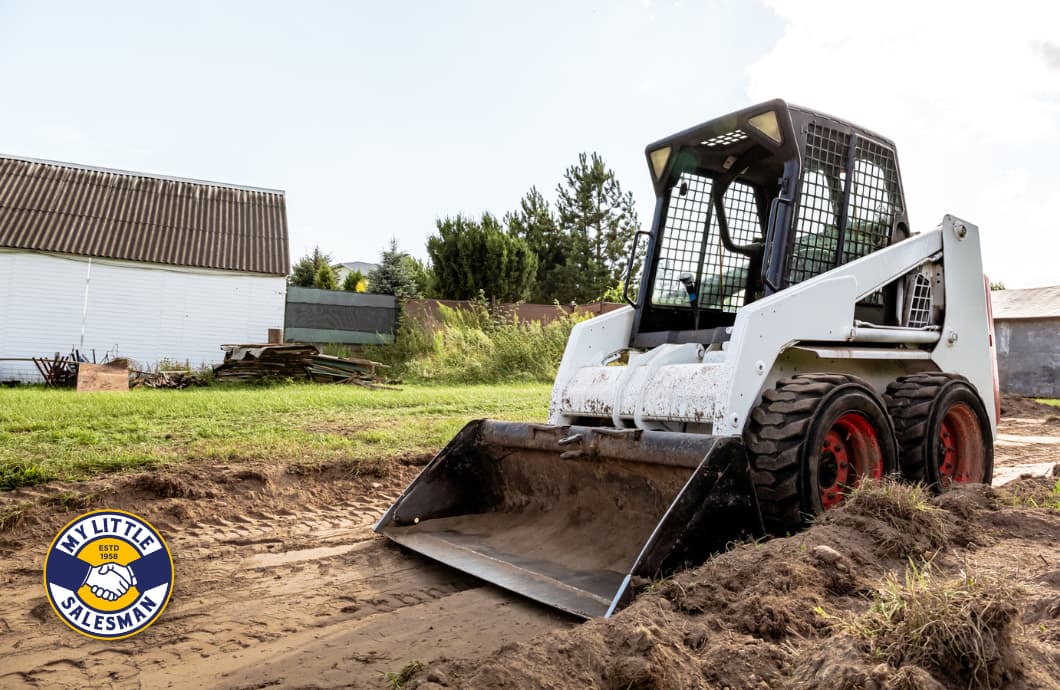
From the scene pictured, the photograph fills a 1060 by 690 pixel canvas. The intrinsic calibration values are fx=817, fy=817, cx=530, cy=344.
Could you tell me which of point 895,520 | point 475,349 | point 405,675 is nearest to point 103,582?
point 405,675

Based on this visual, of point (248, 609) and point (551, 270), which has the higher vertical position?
point (551, 270)

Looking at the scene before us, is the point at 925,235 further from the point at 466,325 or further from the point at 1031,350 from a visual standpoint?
the point at 1031,350

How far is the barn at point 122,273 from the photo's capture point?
19.5 m

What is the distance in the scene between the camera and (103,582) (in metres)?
3.83

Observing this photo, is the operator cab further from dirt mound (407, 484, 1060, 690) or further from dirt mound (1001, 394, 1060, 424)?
dirt mound (1001, 394, 1060, 424)

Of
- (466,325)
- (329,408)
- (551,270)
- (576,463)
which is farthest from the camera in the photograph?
(551,270)

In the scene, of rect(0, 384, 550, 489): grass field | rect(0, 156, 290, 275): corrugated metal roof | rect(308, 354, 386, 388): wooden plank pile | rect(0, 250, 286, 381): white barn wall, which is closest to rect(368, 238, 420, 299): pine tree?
rect(0, 156, 290, 275): corrugated metal roof

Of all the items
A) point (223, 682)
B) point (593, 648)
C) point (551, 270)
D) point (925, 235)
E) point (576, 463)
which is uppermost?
point (551, 270)

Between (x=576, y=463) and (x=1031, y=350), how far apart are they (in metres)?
23.1

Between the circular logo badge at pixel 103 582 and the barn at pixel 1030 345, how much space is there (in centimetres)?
2474

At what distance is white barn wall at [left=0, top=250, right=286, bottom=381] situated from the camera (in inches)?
765

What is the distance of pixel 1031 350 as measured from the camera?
2339 cm

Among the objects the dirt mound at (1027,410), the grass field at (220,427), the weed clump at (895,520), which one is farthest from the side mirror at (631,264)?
the dirt mound at (1027,410)

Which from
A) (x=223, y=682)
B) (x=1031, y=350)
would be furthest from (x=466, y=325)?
(x=223, y=682)
